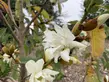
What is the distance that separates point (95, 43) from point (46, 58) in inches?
3.4

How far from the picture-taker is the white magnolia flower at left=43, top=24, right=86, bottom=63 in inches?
17.7

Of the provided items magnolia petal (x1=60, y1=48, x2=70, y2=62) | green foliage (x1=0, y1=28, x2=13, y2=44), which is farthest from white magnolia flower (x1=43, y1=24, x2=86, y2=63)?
green foliage (x1=0, y1=28, x2=13, y2=44)

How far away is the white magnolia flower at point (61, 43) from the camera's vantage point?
45 centimetres

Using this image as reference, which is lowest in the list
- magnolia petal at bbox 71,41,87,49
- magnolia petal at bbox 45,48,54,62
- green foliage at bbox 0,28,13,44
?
green foliage at bbox 0,28,13,44

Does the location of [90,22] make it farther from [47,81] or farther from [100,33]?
[47,81]

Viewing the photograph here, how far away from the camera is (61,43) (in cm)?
46

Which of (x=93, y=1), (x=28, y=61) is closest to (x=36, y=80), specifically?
(x=28, y=61)

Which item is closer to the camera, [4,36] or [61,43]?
[61,43]

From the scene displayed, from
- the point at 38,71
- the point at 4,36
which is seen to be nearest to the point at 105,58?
the point at 38,71

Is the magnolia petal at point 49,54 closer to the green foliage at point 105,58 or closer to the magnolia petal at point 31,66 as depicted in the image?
the magnolia petal at point 31,66

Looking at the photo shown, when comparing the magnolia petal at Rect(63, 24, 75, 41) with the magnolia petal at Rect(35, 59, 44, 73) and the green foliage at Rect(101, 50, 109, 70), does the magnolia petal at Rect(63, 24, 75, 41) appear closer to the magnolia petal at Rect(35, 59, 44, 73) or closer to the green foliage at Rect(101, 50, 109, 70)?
the magnolia petal at Rect(35, 59, 44, 73)

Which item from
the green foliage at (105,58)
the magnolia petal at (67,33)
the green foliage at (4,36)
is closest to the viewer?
the magnolia petal at (67,33)


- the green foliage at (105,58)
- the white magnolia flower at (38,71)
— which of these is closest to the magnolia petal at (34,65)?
the white magnolia flower at (38,71)

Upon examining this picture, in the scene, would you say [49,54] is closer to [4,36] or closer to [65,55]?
[65,55]
